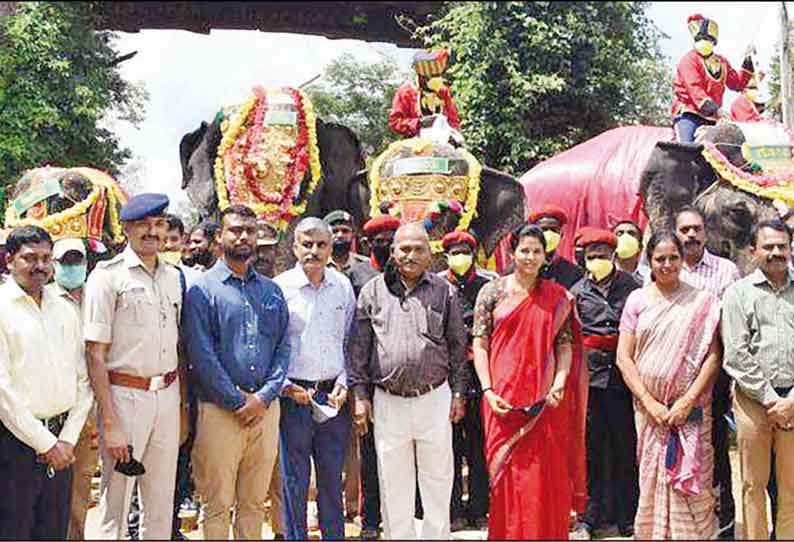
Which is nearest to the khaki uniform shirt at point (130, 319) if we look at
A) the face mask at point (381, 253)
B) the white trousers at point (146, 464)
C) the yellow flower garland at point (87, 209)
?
the white trousers at point (146, 464)

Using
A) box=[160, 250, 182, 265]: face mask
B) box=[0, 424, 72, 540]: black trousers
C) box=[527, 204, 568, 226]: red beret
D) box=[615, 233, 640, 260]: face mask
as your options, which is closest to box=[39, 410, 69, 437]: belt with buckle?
box=[0, 424, 72, 540]: black trousers

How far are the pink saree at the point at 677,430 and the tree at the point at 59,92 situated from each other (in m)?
3.38

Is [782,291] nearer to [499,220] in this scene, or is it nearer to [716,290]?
[716,290]

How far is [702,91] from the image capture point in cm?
633

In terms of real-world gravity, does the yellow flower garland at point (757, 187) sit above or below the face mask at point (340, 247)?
above

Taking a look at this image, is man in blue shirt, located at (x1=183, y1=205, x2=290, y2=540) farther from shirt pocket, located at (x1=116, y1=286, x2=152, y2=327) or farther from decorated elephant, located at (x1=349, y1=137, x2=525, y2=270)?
decorated elephant, located at (x1=349, y1=137, x2=525, y2=270)

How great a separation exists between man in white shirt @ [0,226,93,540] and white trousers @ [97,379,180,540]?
0.57 ft

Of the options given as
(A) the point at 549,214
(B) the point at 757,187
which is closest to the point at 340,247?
(A) the point at 549,214

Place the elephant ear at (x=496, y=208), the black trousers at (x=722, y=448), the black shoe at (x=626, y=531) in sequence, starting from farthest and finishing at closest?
the elephant ear at (x=496, y=208), the black shoe at (x=626, y=531), the black trousers at (x=722, y=448)

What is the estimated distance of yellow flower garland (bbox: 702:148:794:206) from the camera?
536 centimetres

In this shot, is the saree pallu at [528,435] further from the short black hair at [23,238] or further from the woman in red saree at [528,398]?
the short black hair at [23,238]

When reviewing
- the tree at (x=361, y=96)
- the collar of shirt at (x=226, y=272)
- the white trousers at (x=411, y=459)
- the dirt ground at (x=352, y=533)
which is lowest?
the dirt ground at (x=352, y=533)

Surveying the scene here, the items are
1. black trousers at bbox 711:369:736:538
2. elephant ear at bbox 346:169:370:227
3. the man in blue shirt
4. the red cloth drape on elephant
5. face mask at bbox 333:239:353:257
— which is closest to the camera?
the man in blue shirt

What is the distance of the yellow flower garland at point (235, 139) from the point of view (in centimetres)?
620
